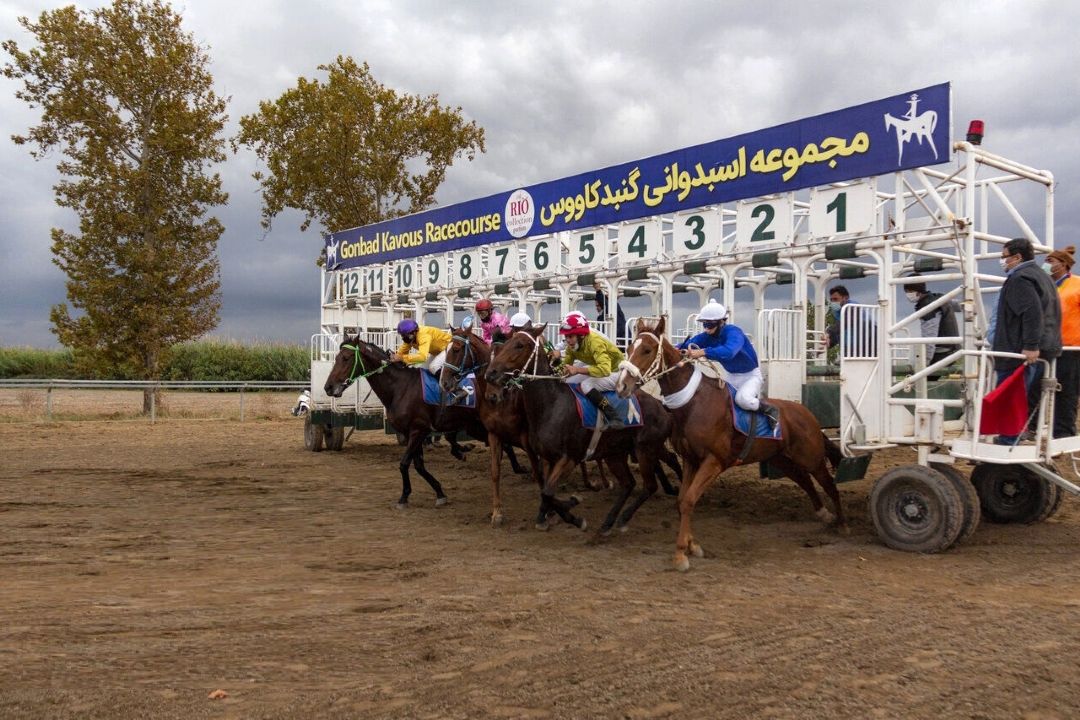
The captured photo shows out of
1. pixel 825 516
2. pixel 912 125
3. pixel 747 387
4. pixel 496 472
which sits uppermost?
pixel 912 125

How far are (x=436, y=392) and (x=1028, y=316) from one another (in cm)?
678

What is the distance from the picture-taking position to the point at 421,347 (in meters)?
11.4

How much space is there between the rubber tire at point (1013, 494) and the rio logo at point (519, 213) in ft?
24.1

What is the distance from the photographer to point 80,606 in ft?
18.5

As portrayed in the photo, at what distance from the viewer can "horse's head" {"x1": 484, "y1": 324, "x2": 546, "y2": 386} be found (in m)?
8.21

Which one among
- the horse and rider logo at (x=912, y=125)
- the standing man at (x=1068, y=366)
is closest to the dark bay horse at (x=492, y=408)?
the horse and rider logo at (x=912, y=125)

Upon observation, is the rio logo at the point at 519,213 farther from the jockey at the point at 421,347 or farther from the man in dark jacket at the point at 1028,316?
the man in dark jacket at the point at 1028,316

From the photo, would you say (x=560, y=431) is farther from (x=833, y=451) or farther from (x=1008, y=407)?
(x=1008, y=407)

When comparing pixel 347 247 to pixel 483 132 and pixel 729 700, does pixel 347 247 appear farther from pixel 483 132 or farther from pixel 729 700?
pixel 729 700

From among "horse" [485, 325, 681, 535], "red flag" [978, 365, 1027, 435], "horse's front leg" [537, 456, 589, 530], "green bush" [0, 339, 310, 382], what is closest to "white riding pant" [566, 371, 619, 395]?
"horse" [485, 325, 681, 535]

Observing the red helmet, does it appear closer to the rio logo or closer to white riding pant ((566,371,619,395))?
white riding pant ((566,371,619,395))

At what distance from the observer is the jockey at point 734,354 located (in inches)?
303

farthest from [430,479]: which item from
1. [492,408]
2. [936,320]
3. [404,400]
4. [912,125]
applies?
[912,125]

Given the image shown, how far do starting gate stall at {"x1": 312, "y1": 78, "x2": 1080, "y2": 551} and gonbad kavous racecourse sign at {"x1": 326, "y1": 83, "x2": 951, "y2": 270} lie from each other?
19mm
